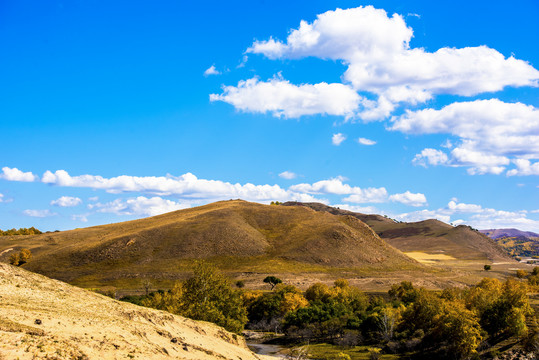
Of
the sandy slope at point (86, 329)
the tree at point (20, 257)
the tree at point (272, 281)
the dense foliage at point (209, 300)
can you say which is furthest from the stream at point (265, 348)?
the tree at point (20, 257)

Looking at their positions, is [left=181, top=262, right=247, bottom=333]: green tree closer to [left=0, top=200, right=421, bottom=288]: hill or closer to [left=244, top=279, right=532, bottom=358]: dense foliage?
[left=244, top=279, right=532, bottom=358]: dense foliage

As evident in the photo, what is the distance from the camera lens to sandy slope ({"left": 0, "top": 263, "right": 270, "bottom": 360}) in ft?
74.9

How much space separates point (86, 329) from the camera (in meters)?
27.4

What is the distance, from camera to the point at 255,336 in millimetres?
86750

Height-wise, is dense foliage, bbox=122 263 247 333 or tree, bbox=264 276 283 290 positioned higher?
dense foliage, bbox=122 263 247 333

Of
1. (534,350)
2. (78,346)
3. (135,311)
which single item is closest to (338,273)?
(534,350)

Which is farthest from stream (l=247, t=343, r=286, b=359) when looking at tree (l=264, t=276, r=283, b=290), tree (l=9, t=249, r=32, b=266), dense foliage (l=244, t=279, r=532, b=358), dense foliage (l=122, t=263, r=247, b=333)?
tree (l=9, t=249, r=32, b=266)

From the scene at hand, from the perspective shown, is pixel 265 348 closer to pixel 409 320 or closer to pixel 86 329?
pixel 409 320

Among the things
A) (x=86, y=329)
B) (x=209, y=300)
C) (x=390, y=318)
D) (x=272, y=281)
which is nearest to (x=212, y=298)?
(x=209, y=300)

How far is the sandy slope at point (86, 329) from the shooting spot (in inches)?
899

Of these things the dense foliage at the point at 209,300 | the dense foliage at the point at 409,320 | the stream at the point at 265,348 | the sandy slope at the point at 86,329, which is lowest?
the stream at the point at 265,348

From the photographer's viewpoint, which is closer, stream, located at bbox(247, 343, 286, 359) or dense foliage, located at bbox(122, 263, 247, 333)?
dense foliage, located at bbox(122, 263, 247, 333)

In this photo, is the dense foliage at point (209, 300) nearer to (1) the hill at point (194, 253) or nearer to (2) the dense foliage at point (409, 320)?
(2) the dense foliage at point (409, 320)

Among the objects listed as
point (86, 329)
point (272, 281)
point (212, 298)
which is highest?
point (86, 329)
